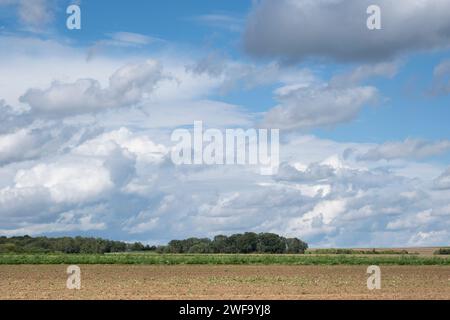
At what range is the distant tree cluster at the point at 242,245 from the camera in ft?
364

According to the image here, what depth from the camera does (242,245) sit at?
112m

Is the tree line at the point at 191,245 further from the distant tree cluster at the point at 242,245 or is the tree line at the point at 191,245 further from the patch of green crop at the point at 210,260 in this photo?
the patch of green crop at the point at 210,260

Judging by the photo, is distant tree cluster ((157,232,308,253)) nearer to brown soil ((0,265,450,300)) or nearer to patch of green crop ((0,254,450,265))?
patch of green crop ((0,254,450,265))

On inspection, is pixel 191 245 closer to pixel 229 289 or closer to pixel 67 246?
pixel 67 246

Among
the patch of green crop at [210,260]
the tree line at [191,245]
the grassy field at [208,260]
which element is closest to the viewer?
the grassy field at [208,260]

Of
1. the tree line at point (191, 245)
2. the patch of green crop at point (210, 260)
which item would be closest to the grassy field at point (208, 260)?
the patch of green crop at point (210, 260)

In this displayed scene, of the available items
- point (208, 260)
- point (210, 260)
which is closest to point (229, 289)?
point (210, 260)

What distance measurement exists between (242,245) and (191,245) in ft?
27.7
